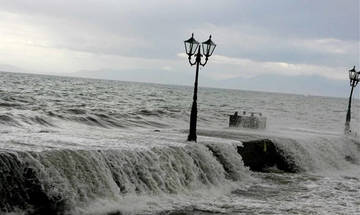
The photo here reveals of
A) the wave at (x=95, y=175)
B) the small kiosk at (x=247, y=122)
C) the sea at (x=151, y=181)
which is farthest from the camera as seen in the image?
the small kiosk at (x=247, y=122)

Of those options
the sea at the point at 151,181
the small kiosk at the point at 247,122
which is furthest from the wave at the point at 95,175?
the small kiosk at the point at 247,122

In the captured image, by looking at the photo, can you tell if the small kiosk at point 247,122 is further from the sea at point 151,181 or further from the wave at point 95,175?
the wave at point 95,175

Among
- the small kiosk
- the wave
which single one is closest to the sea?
the wave

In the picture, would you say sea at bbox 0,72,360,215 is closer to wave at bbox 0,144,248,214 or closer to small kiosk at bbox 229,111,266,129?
wave at bbox 0,144,248,214

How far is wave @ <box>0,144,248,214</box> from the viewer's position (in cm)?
1084

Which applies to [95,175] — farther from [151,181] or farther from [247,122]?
[247,122]

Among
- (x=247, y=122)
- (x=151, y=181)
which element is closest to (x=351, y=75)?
(x=247, y=122)

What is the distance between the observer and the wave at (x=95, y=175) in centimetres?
1084

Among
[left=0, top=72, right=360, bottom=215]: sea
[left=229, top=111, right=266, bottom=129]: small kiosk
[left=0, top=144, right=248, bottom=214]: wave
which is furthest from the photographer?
[left=229, top=111, right=266, bottom=129]: small kiosk

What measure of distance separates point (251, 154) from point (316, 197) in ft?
17.3

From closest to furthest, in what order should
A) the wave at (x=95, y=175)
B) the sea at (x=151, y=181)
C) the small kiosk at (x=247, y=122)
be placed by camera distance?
1. the wave at (x=95, y=175)
2. the sea at (x=151, y=181)
3. the small kiosk at (x=247, y=122)

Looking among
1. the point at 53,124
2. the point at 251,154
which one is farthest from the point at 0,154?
the point at 53,124

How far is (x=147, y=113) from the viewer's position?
42969mm

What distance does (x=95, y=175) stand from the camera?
1242 centimetres
